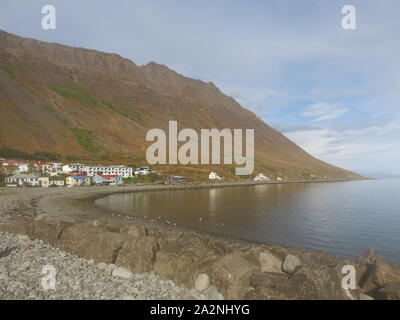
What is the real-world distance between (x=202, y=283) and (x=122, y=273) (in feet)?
10.6

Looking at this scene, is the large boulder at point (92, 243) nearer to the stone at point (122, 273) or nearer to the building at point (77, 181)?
the stone at point (122, 273)

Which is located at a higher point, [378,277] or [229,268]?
[229,268]

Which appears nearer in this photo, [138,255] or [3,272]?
[3,272]

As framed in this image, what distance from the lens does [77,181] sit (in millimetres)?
96938

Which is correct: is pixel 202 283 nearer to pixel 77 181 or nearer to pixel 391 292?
pixel 391 292

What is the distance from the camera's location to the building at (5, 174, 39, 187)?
8362 cm

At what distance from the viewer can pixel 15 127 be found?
454ft

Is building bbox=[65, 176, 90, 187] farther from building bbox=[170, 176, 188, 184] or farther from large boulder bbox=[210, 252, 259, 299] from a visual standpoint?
large boulder bbox=[210, 252, 259, 299]

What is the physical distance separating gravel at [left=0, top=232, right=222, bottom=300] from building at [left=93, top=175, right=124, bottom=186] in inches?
3738

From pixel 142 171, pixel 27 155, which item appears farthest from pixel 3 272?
pixel 27 155

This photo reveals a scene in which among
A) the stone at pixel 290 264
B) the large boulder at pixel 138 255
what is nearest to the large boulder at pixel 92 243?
the large boulder at pixel 138 255
